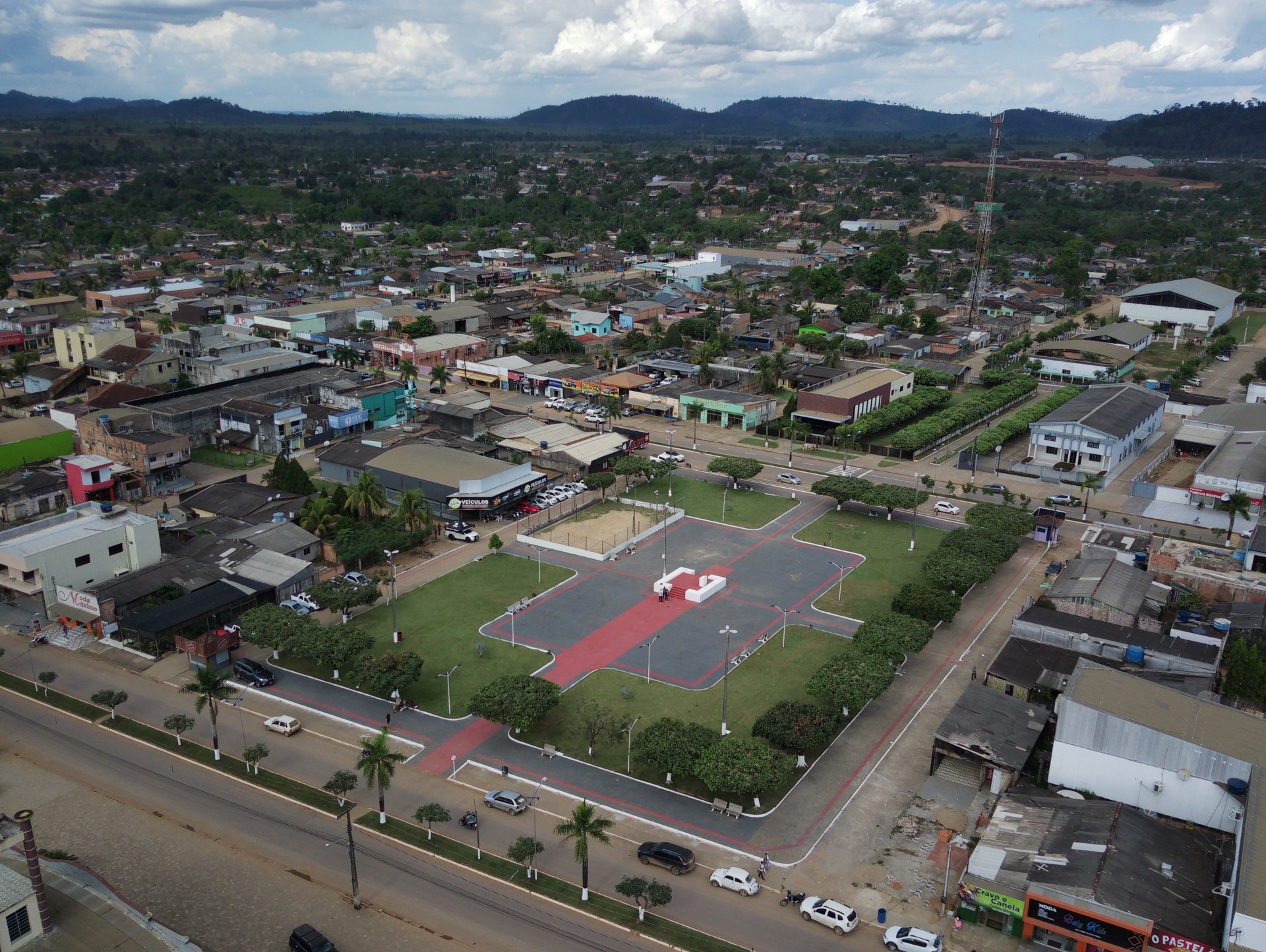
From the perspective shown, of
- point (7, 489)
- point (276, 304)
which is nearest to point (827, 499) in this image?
point (7, 489)

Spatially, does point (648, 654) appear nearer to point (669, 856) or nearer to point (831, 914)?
point (669, 856)

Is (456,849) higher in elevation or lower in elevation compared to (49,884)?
lower

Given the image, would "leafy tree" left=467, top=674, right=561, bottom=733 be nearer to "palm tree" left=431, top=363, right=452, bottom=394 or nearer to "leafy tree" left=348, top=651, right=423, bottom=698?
"leafy tree" left=348, top=651, right=423, bottom=698

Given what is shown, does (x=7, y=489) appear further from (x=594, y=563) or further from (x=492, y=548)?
(x=594, y=563)

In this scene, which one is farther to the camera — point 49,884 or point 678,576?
point 678,576

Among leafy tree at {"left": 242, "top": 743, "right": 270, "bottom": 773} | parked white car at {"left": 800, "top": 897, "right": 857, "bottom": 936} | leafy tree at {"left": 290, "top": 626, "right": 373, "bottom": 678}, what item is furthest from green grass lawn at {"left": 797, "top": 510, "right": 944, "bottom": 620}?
leafy tree at {"left": 242, "top": 743, "right": 270, "bottom": 773}

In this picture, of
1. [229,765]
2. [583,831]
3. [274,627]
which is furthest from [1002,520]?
[229,765]
